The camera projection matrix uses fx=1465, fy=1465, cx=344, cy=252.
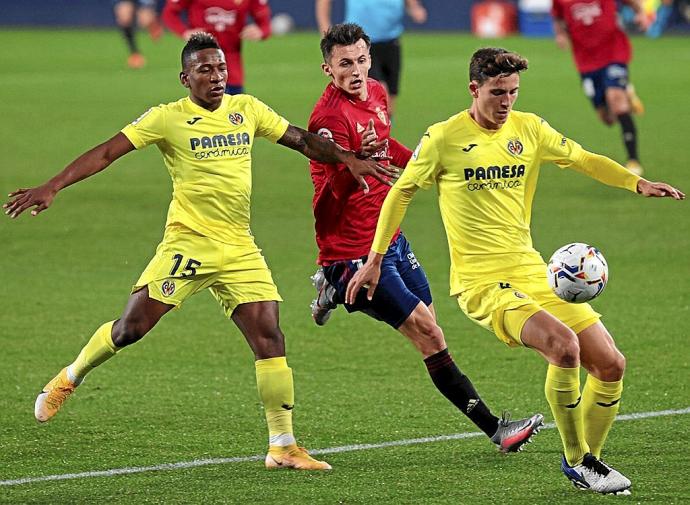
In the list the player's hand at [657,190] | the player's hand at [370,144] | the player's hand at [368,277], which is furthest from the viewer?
the player's hand at [370,144]

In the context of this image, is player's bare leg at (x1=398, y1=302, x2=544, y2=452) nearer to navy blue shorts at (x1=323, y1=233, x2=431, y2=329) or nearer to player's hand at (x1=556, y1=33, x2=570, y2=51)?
navy blue shorts at (x1=323, y1=233, x2=431, y2=329)

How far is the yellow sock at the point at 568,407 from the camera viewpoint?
21.4 feet

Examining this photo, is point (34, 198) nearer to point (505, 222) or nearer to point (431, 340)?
point (431, 340)

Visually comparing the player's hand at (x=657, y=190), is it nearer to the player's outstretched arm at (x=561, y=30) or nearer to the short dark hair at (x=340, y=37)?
the short dark hair at (x=340, y=37)

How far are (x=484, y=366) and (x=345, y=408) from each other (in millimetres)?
1354

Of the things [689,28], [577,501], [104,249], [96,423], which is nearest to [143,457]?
[96,423]

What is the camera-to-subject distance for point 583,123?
22.0 meters

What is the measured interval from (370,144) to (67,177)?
4.95 ft

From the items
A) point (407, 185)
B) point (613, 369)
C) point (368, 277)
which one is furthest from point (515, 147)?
point (613, 369)

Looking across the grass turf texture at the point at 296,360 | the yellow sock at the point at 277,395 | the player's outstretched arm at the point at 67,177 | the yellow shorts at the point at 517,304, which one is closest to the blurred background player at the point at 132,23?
the grass turf texture at the point at 296,360

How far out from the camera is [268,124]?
7559mm

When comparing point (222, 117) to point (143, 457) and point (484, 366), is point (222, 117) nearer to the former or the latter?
point (143, 457)

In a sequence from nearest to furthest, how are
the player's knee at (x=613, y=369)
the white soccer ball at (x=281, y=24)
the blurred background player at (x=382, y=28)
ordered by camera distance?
the player's knee at (x=613, y=369) < the blurred background player at (x=382, y=28) < the white soccer ball at (x=281, y=24)

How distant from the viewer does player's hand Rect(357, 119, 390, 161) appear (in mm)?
7379
